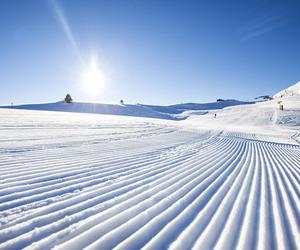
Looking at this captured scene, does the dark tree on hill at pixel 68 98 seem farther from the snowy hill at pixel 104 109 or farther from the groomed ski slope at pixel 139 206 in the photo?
the groomed ski slope at pixel 139 206

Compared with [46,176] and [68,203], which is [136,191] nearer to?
[68,203]

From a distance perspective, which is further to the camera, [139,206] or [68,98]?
[68,98]

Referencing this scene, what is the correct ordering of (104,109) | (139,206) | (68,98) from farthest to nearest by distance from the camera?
1. (68,98)
2. (104,109)
3. (139,206)

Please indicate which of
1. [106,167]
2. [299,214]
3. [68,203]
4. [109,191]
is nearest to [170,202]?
[109,191]

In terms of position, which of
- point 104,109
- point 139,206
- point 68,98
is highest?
point 68,98

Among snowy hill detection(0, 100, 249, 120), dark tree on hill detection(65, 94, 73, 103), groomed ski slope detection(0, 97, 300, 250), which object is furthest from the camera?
dark tree on hill detection(65, 94, 73, 103)

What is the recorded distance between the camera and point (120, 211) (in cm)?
333

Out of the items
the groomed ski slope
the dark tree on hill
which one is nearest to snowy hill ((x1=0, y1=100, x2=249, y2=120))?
the dark tree on hill

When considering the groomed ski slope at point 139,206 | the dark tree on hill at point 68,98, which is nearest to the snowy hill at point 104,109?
the dark tree on hill at point 68,98

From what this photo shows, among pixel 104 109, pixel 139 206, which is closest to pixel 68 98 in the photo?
pixel 104 109

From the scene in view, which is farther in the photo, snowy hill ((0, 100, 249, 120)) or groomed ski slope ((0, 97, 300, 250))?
snowy hill ((0, 100, 249, 120))

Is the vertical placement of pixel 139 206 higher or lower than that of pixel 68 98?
lower

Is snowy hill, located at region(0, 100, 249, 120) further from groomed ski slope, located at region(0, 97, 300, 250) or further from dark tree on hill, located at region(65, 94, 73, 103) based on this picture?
groomed ski slope, located at region(0, 97, 300, 250)

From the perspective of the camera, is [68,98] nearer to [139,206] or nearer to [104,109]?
[104,109]
